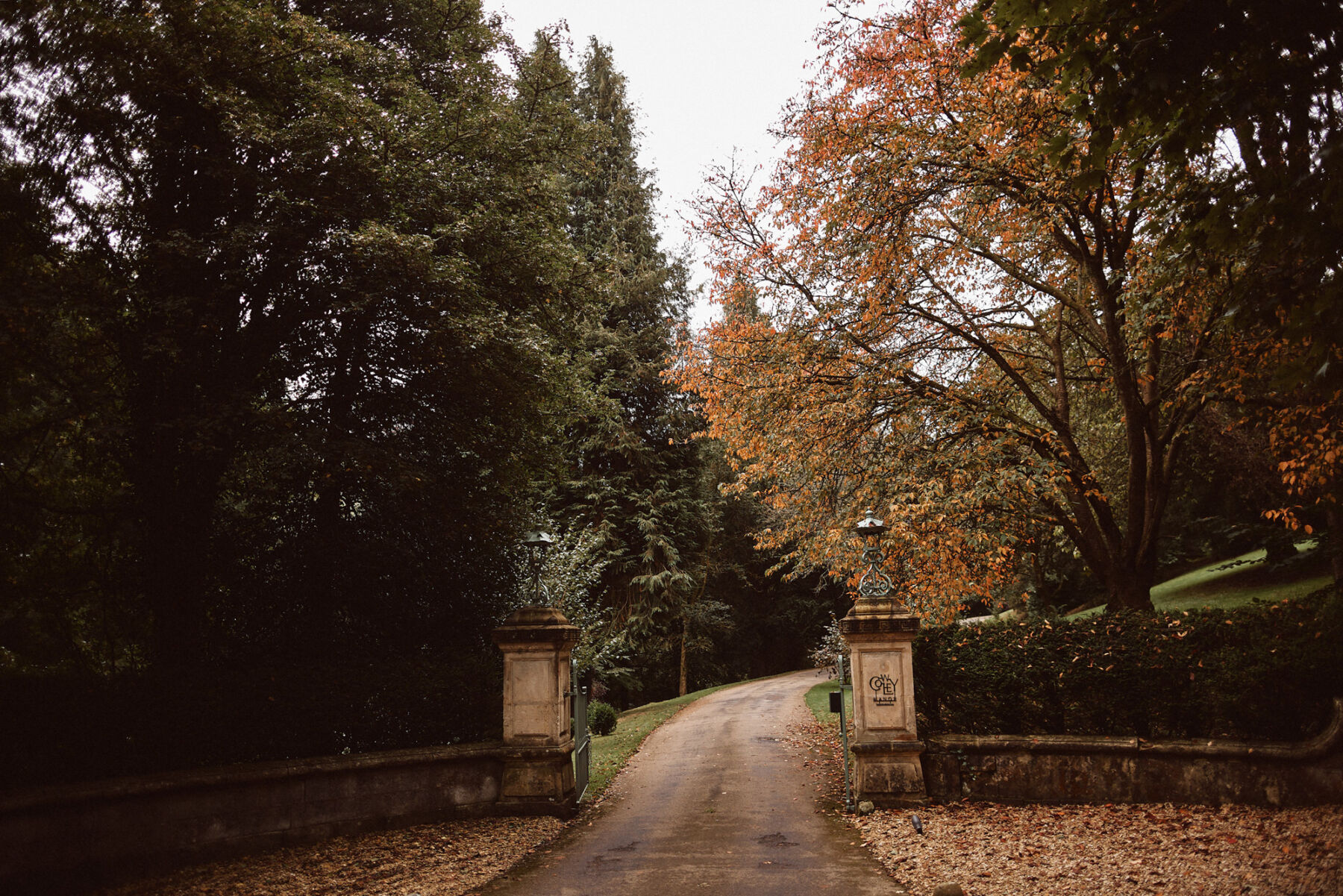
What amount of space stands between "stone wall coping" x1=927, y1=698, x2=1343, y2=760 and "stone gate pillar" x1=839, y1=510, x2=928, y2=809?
15.6 inches

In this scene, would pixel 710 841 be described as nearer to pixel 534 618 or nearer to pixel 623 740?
pixel 534 618

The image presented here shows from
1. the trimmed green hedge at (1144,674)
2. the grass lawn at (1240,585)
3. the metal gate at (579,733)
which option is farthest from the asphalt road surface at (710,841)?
the grass lawn at (1240,585)

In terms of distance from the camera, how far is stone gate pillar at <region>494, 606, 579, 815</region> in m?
8.58

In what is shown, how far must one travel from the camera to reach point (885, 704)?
841 centimetres

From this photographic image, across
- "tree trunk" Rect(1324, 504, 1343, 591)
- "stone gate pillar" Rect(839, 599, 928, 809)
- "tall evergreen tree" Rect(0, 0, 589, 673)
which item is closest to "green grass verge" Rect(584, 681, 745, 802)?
"tall evergreen tree" Rect(0, 0, 589, 673)

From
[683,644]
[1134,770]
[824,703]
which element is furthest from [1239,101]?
[683,644]

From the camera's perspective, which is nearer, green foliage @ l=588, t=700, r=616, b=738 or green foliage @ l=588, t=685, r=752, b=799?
green foliage @ l=588, t=685, r=752, b=799

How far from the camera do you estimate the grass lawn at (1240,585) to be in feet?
57.3

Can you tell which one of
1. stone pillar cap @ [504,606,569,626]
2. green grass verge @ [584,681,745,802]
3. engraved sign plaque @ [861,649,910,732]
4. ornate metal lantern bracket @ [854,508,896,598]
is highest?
ornate metal lantern bracket @ [854,508,896,598]

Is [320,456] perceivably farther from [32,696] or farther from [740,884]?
[740,884]

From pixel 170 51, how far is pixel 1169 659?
1112cm

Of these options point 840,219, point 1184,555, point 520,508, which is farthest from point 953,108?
point 1184,555

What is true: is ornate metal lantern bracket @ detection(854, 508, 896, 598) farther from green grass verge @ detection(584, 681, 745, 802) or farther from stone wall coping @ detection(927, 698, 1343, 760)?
green grass verge @ detection(584, 681, 745, 802)

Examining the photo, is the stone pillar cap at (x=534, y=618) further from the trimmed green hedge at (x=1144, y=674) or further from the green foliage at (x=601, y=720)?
the green foliage at (x=601, y=720)
